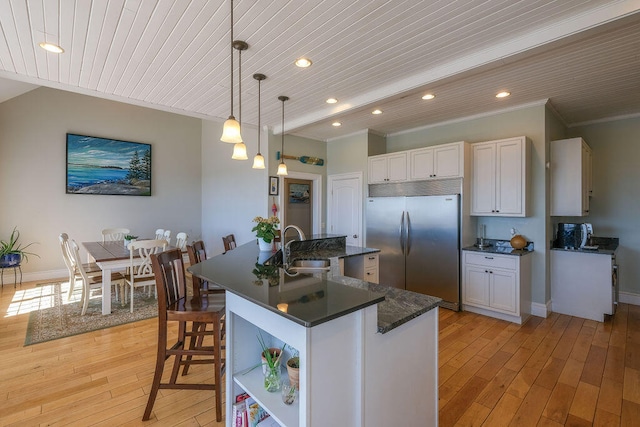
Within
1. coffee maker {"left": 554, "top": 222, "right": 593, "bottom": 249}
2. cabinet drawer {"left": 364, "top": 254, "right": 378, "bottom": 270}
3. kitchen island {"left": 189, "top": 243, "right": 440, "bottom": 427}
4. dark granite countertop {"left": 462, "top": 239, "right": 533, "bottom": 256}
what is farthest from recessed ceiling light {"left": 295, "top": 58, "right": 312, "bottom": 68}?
coffee maker {"left": 554, "top": 222, "right": 593, "bottom": 249}

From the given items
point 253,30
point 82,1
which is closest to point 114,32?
point 82,1

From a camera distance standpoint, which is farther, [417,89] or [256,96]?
[256,96]

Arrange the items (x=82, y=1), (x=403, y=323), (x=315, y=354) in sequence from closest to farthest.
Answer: (x=315, y=354)
(x=403, y=323)
(x=82, y=1)

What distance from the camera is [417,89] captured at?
2994 millimetres

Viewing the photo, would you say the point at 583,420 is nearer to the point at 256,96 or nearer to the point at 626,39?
the point at 626,39

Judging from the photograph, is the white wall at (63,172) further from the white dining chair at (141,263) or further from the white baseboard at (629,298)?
the white baseboard at (629,298)

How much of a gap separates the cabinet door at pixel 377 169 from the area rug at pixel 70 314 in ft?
11.9

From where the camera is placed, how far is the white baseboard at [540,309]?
376cm

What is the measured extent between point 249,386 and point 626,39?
3.61 m

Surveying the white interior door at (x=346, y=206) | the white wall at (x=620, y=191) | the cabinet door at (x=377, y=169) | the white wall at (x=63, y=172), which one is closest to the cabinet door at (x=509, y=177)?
the cabinet door at (x=377, y=169)

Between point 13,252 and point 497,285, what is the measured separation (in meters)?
7.22

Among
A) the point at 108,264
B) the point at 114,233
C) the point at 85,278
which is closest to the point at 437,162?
the point at 108,264

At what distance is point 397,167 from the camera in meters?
4.59

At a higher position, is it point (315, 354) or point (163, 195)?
point (163, 195)
